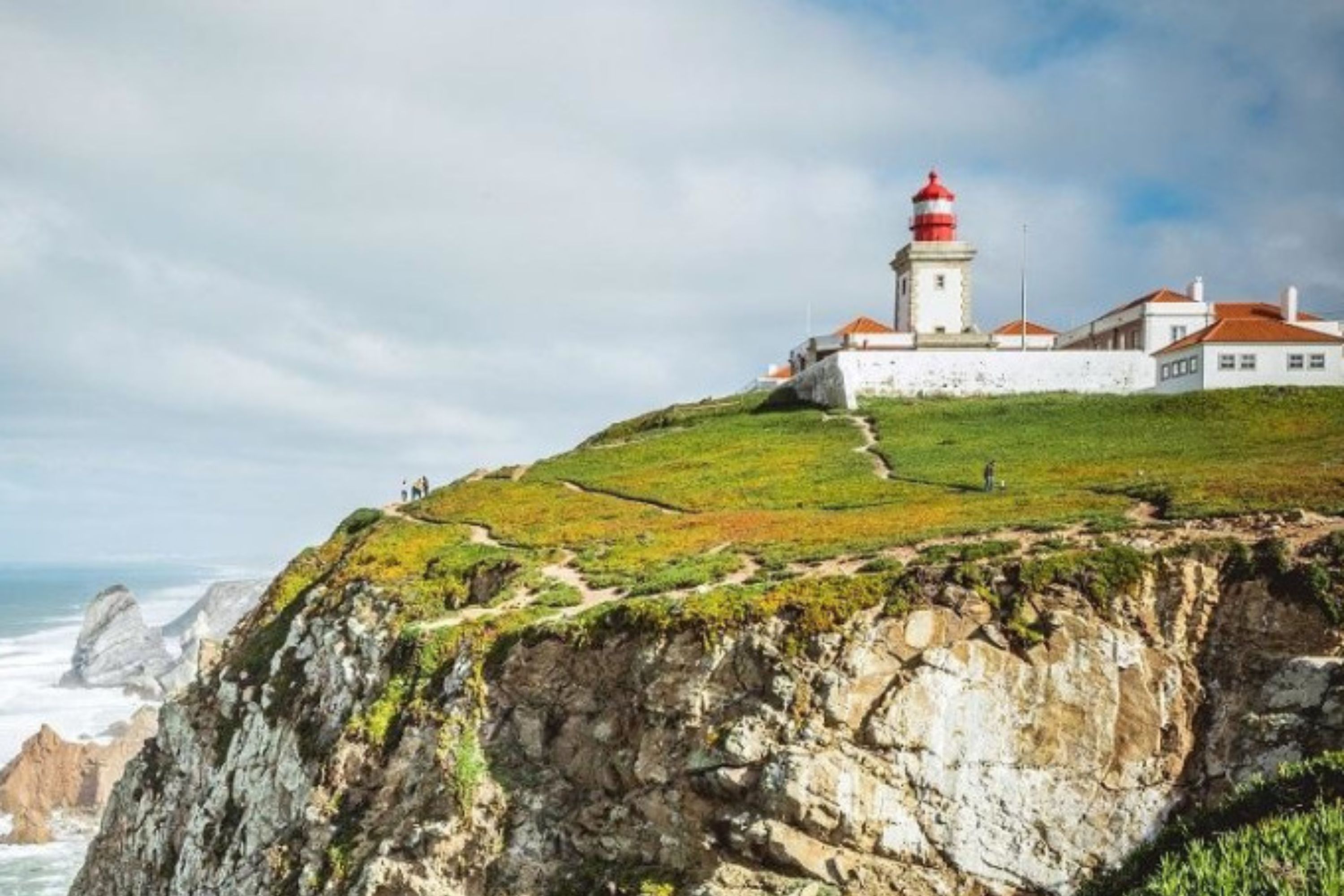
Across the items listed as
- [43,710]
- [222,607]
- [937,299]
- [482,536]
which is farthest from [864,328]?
[222,607]

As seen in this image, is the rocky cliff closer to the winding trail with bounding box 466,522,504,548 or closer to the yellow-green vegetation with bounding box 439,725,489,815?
the winding trail with bounding box 466,522,504,548

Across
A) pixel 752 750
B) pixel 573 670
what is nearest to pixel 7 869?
pixel 573 670

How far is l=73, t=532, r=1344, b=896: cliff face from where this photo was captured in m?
20.1

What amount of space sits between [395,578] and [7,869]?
33.2m

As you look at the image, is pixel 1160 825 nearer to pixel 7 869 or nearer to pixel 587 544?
pixel 587 544

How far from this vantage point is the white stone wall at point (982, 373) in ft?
195

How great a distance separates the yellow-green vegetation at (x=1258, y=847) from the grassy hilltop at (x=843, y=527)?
1.5 inches

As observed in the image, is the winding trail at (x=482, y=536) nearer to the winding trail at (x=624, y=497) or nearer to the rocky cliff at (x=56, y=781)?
the winding trail at (x=624, y=497)

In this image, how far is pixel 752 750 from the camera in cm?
2102

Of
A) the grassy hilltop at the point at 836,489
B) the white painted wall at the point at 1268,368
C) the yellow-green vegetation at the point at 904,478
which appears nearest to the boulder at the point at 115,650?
the grassy hilltop at the point at 836,489

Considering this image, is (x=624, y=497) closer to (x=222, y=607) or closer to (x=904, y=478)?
(x=904, y=478)

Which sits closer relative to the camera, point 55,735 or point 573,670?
point 573,670

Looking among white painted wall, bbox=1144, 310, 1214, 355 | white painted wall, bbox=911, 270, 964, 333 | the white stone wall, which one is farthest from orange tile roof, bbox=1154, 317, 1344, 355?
white painted wall, bbox=911, 270, 964, 333

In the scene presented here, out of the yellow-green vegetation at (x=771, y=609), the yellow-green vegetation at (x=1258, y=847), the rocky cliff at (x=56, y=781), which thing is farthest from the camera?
the rocky cliff at (x=56, y=781)
